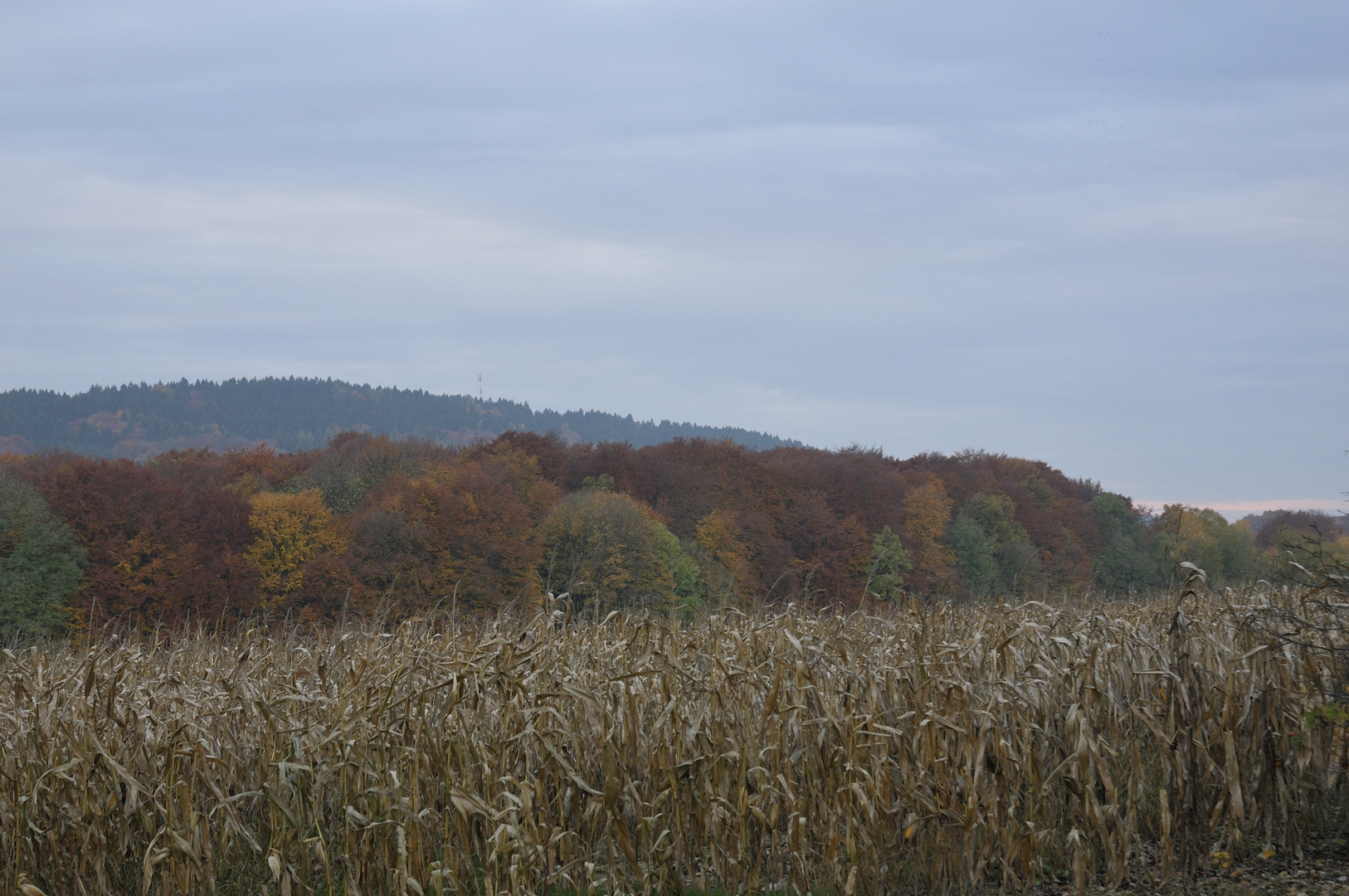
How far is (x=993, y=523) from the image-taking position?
186ft

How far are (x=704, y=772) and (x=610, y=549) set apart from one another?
98.1 feet

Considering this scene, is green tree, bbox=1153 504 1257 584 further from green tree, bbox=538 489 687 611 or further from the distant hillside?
the distant hillside

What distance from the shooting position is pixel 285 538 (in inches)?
1265

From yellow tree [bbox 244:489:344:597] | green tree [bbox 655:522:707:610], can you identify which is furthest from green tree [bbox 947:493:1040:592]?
yellow tree [bbox 244:489:344:597]

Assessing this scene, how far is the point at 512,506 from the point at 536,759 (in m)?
30.6

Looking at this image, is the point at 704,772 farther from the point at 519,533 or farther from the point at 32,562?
the point at 519,533

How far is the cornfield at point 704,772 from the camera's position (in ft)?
17.4

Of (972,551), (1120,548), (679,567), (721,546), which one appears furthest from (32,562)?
(1120,548)

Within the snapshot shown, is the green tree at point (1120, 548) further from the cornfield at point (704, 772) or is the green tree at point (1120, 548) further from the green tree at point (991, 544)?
the cornfield at point (704, 772)

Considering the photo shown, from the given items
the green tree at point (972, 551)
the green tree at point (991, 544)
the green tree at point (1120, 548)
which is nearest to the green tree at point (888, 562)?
the green tree at point (991, 544)

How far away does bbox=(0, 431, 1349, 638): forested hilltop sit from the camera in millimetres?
29016

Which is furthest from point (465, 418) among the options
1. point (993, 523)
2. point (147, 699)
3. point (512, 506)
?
point (147, 699)

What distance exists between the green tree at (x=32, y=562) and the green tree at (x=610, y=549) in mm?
14724

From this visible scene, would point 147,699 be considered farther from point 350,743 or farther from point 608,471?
point 608,471
